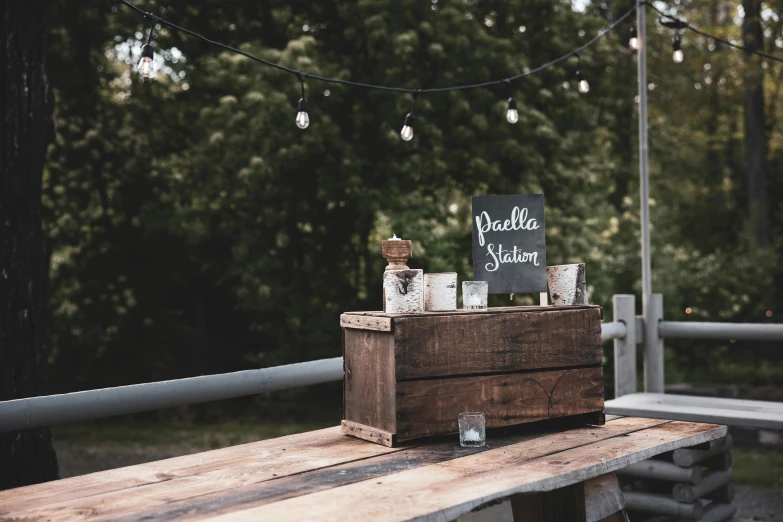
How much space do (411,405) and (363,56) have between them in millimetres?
8769

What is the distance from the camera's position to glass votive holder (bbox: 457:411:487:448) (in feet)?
8.56

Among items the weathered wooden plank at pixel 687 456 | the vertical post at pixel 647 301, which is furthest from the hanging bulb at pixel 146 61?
the weathered wooden plank at pixel 687 456

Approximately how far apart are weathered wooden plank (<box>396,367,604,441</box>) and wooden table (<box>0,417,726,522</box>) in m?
0.07

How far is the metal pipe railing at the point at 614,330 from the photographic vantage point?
454cm

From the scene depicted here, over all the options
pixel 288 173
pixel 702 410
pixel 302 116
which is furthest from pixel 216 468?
pixel 288 173

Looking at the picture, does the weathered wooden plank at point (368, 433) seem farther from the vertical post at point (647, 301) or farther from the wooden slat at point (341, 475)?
the vertical post at point (647, 301)

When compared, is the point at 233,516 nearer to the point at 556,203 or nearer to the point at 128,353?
the point at 556,203

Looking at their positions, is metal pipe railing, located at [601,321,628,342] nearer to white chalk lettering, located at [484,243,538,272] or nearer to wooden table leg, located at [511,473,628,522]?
white chalk lettering, located at [484,243,538,272]

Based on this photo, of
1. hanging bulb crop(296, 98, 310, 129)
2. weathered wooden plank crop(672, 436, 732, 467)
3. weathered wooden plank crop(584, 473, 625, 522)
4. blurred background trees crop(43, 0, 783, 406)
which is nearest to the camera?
weathered wooden plank crop(584, 473, 625, 522)

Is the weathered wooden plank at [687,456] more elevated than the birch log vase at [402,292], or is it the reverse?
the birch log vase at [402,292]

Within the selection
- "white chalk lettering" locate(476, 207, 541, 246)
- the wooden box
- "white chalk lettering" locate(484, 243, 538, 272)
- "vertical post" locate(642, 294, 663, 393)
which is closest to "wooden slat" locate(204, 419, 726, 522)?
the wooden box

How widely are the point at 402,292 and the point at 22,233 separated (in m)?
2.85

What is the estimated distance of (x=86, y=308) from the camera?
1143cm

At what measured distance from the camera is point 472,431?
261 cm
